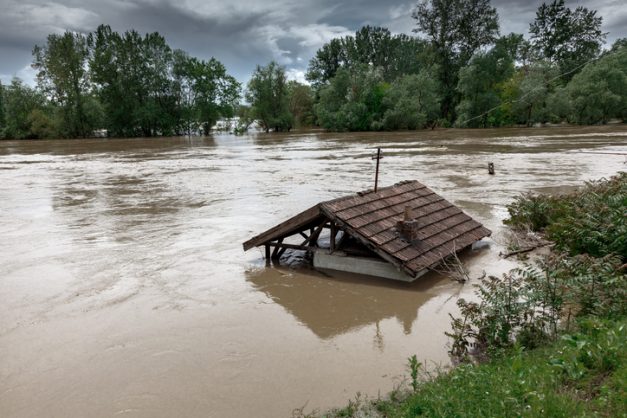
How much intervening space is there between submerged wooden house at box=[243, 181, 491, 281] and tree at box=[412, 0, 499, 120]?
2619 inches

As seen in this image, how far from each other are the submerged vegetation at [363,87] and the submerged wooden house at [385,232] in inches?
2166

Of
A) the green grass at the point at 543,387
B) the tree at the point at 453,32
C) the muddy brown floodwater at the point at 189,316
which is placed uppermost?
the tree at the point at 453,32

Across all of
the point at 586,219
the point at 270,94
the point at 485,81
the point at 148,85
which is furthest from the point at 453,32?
the point at 586,219

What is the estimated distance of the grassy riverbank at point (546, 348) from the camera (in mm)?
4043

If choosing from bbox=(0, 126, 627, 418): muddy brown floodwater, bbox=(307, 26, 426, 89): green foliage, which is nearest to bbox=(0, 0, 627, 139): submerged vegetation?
bbox=(307, 26, 426, 89): green foliage

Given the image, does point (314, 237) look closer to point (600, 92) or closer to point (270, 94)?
point (600, 92)

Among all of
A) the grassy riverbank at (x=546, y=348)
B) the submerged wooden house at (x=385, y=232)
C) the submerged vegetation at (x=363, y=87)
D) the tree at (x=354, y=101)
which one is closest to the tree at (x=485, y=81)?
the submerged vegetation at (x=363, y=87)

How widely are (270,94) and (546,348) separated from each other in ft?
259

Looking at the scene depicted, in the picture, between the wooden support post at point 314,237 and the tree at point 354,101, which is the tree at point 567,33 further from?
the wooden support post at point 314,237

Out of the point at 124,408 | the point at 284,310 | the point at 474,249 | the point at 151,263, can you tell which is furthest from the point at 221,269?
the point at 474,249

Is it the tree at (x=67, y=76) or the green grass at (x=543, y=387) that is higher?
the tree at (x=67, y=76)

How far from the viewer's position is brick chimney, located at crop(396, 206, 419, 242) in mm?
9148

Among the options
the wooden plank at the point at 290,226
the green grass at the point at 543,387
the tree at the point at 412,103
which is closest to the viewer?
the green grass at the point at 543,387

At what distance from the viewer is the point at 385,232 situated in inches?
360
